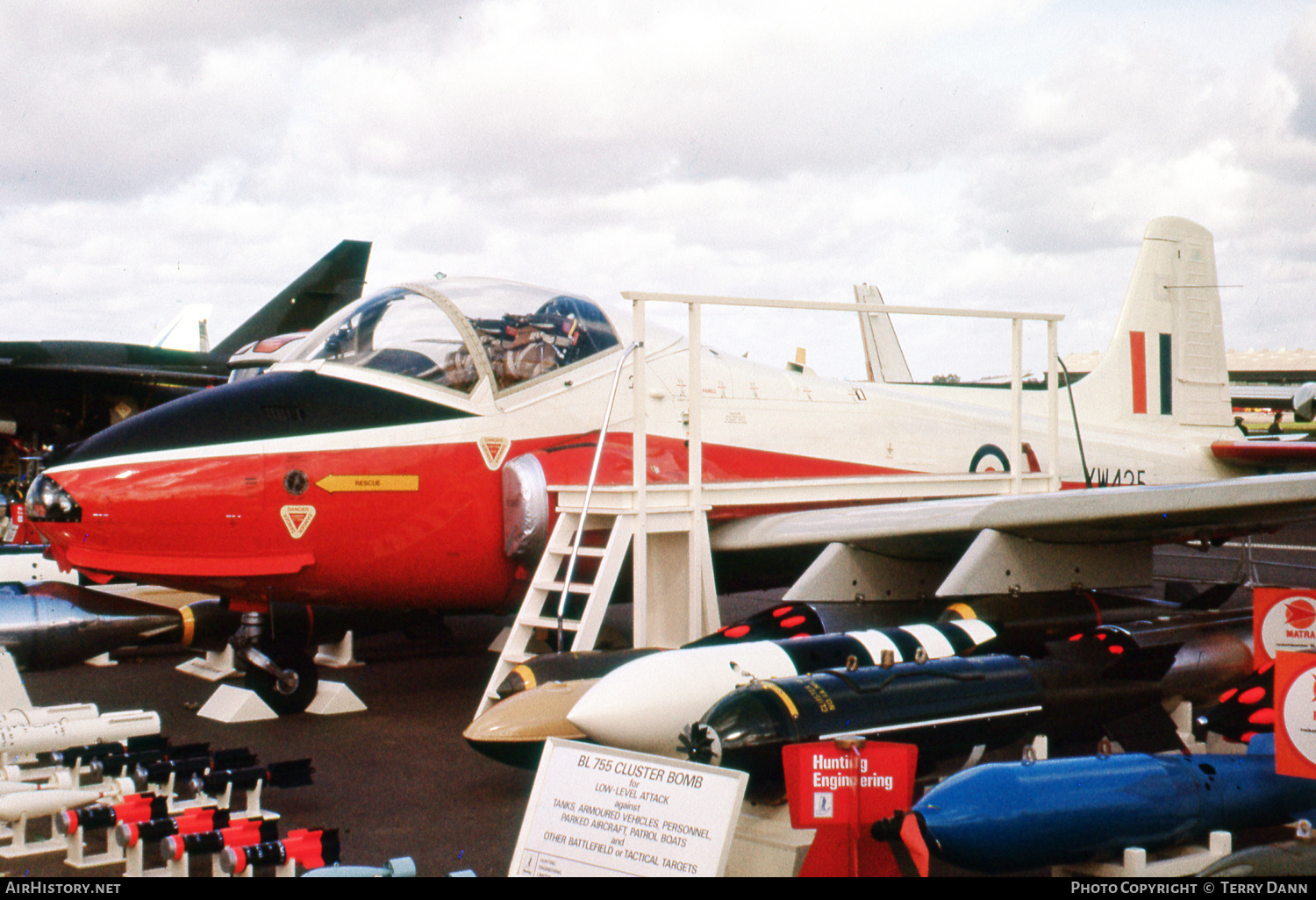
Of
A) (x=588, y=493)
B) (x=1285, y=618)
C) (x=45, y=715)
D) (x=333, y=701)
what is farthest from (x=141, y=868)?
(x=1285, y=618)

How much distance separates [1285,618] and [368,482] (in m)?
5.03

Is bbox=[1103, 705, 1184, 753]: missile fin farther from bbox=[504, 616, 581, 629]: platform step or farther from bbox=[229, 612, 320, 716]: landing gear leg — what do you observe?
bbox=[229, 612, 320, 716]: landing gear leg

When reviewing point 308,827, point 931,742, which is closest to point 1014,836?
point 931,742

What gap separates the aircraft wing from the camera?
6512 mm

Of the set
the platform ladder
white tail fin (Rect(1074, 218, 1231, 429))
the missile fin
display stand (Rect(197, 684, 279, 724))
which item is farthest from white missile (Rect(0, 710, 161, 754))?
white tail fin (Rect(1074, 218, 1231, 429))

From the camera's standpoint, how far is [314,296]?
2830 centimetres

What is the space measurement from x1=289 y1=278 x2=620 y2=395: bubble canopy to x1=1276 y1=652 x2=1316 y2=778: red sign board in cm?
484

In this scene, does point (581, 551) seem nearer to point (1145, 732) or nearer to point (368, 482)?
point (368, 482)

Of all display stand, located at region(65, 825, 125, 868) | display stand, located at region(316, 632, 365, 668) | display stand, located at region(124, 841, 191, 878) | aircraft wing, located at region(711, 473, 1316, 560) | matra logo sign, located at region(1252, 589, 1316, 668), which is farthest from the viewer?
display stand, located at region(316, 632, 365, 668)

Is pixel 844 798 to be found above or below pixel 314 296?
below

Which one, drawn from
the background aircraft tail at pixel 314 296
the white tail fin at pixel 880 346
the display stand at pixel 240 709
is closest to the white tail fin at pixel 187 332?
the background aircraft tail at pixel 314 296

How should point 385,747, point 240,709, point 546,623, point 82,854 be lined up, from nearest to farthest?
point 82,854 < point 546,623 < point 385,747 < point 240,709

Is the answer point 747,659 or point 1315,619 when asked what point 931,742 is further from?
point 1315,619
